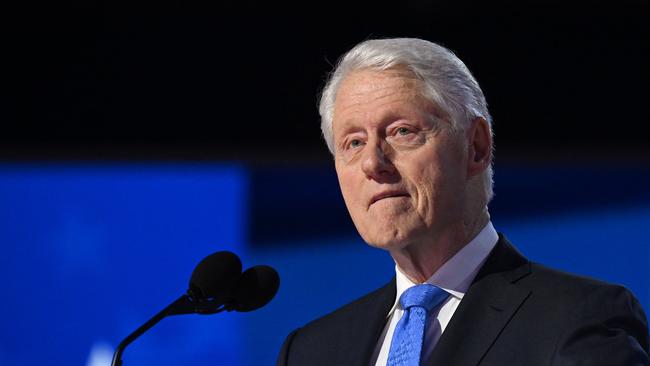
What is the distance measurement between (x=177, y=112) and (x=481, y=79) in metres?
1.03

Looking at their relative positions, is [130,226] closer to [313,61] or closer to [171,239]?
[171,239]

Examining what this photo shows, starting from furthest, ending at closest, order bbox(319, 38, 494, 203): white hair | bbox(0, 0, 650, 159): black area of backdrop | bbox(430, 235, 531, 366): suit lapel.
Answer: bbox(0, 0, 650, 159): black area of backdrop < bbox(319, 38, 494, 203): white hair < bbox(430, 235, 531, 366): suit lapel

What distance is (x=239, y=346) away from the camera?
327cm

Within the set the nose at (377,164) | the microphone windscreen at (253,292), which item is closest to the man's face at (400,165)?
the nose at (377,164)

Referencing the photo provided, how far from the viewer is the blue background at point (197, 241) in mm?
3184

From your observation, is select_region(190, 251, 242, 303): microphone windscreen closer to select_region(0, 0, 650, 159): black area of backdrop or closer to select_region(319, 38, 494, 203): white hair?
select_region(319, 38, 494, 203): white hair

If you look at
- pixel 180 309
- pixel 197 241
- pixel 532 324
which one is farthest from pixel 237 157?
pixel 532 324

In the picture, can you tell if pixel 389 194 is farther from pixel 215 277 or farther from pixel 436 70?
pixel 215 277

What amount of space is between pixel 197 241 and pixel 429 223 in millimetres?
1375

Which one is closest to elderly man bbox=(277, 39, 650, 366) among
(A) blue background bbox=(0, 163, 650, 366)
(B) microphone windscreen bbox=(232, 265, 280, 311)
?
(B) microphone windscreen bbox=(232, 265, 280, 311)

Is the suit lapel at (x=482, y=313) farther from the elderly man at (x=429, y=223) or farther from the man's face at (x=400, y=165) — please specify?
the man's face at (x=400, y=165)

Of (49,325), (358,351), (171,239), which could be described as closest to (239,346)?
(171,239)

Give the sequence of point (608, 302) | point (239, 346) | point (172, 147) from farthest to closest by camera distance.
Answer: point (172, 147) → point (239, 346) → point (608, 302)

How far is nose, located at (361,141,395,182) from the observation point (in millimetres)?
2127
